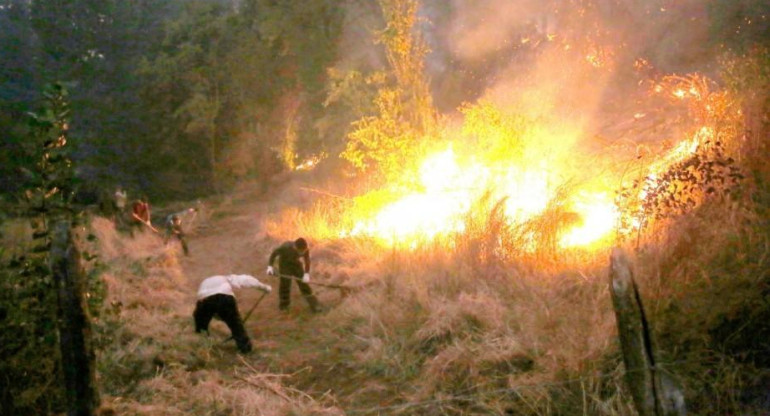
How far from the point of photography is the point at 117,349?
7457mm

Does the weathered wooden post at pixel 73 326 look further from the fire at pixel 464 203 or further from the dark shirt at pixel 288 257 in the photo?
the fire at pixel 464 203

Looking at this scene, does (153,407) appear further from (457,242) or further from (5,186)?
(5,186)

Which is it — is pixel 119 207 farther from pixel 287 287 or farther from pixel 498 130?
pixel 498 130

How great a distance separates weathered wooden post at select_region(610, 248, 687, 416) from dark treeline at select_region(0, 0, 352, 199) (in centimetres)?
2116

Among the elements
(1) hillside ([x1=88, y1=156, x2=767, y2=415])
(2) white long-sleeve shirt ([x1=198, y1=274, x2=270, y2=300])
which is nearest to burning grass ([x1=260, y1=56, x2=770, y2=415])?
(1) hillside ([x1=88, y1=156, x2=767, y2=415])

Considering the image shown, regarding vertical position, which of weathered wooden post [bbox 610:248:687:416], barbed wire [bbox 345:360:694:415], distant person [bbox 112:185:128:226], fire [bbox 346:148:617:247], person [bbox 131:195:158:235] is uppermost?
distant person [bbox 112:185:128:226]

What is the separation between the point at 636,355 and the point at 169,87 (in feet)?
91.7

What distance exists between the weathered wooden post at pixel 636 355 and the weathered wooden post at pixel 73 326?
3.16 metres

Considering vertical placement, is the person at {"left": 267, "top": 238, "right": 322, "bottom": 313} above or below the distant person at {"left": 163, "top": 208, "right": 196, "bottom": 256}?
below

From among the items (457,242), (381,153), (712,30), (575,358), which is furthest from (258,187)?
(575,358)

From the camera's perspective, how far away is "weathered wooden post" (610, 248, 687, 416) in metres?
3.65

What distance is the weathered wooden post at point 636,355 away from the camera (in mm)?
3646

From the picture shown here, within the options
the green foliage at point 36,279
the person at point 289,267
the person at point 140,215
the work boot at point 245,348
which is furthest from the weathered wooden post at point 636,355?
the person at point 140,215

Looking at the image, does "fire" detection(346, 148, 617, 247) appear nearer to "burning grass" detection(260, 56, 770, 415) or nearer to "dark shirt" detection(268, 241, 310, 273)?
"burning grass" detection(260, 56, 770, 415)
